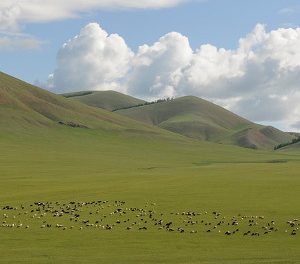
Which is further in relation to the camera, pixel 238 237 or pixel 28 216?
pixel 28 216

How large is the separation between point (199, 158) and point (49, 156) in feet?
128

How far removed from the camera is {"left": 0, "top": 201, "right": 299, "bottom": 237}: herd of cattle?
106 ft

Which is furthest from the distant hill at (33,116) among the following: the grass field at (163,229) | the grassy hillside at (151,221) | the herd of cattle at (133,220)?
the herd of cattle at (133,220)

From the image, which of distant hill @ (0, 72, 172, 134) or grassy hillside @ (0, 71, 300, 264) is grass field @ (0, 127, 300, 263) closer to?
grassy hillside @ (0, 71, 300, 264)

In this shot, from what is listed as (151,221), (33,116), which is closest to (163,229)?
(151,221)

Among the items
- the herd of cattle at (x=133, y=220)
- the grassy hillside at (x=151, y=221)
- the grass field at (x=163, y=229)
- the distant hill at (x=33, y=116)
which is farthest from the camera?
the distant hill at (x=33, y=116)

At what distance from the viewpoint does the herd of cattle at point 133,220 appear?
1268 inches

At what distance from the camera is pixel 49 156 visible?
4968 inches

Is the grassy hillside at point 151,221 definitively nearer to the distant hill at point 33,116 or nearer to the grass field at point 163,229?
the grass field at point 163,229

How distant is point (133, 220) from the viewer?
3562 cm

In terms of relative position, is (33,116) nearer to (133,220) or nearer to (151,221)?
(133,220)

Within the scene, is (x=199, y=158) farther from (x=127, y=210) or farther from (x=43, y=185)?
(x=127, y=210)

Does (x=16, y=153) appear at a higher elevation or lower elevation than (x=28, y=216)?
higher

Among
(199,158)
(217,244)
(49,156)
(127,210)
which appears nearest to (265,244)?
(217,244)
